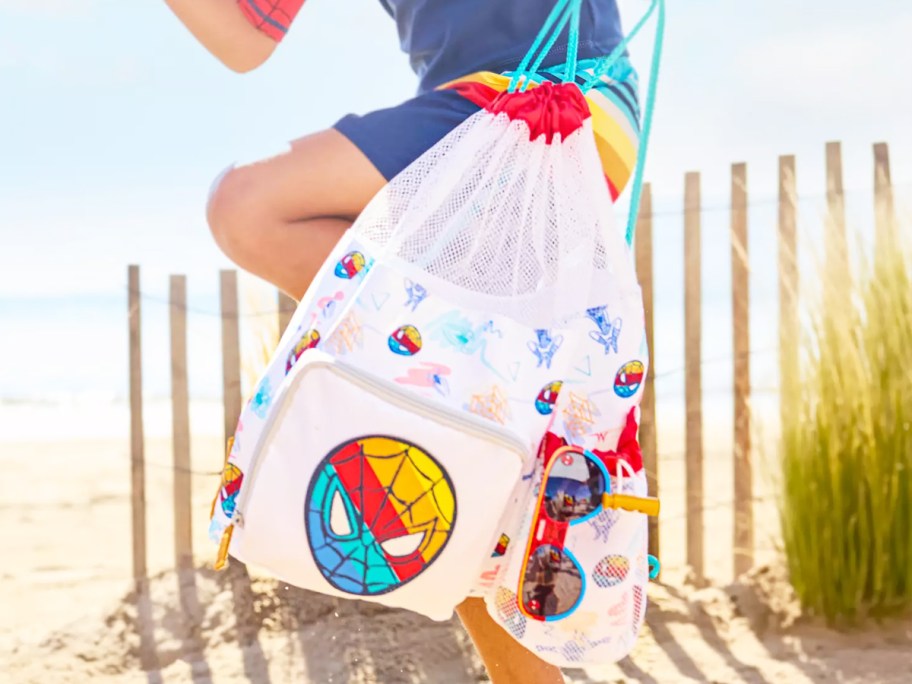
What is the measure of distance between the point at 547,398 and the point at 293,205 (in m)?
0.45

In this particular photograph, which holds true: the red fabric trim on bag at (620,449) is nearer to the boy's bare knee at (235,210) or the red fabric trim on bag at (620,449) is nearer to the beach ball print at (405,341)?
the beach ball print at (405,341)

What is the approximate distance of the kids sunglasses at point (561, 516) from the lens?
55.7 inches

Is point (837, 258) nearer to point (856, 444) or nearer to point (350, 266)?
point (856, 444)

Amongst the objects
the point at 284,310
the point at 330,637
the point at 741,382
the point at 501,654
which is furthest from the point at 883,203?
the point at 501,654

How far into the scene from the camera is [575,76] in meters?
1.58

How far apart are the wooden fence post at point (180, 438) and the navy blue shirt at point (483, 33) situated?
237 centimetres

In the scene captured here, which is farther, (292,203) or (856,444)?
(856,444)

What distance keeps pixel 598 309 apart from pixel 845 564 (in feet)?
7.08

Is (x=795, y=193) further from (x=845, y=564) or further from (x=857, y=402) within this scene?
(x=845, y=564)

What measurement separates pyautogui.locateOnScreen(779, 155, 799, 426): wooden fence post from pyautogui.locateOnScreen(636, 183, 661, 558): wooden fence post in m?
0.44

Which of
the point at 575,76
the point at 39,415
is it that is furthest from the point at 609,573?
the point at 39,415

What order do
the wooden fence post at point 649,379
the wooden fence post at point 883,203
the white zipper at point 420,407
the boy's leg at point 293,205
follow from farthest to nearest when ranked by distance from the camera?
the wooden fence post at point 649,379
the wooden fence post at point 883,203
the boy's leg at point 293,205
the white zipper at point 420,407

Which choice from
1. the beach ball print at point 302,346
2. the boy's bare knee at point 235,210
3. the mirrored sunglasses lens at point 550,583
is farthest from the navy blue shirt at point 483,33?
the mirrored sunglasses lens at point 550,583

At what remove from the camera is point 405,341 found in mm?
1404
